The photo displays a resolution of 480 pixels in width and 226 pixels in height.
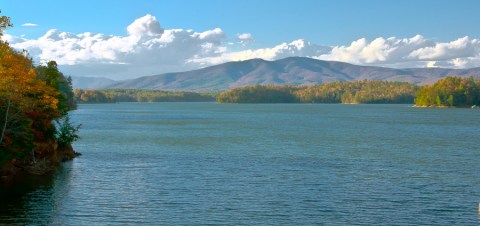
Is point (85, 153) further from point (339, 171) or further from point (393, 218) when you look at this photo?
point (393, 218)

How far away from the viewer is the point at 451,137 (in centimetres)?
12062

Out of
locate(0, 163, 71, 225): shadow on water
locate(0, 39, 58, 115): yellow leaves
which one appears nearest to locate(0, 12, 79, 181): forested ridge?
locate(0, 39, 58, 115): yellow leaves

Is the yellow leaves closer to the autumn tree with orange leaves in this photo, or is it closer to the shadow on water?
the autumn tree with orange leaves

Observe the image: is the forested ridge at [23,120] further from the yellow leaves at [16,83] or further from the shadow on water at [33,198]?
the shadow on water at [33,198]

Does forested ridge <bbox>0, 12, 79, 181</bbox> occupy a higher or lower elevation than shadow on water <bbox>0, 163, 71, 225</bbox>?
higher

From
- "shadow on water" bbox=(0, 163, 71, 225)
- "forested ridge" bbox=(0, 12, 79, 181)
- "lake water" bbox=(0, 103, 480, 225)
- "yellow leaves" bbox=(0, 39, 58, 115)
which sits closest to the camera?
"shadow on water" bbox=(0, 163, 71, 225)

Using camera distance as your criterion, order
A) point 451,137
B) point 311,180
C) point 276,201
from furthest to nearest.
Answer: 1. point 451,137
2. point 311,180
3. point 276,201

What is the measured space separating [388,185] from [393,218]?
47.7 ft

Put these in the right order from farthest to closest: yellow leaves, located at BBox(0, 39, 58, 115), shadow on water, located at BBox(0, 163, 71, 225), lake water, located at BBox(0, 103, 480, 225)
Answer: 1. yellow leaves, located at BBox(0, 39, 58, 115)
2. lake water, located at BBox(0, 103, 480, 225)
3. shadow on water, located at BBox(0, 163, 71, 225)

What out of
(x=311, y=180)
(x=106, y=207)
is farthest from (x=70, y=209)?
(x=311, y=180)

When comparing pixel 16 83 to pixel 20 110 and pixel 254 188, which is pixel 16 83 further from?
pixel 254 188

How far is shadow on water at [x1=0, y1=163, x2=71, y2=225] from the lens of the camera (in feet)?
137

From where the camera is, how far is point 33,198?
1923 inches

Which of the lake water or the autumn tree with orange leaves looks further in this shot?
the autumn tree with orange leaves
